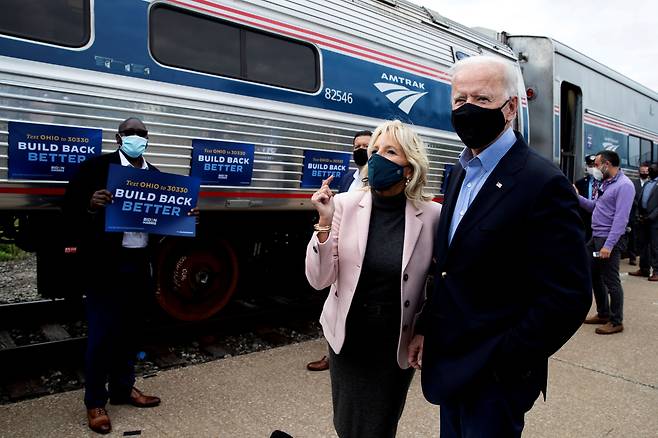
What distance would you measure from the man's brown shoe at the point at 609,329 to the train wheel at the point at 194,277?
3796 millimetres

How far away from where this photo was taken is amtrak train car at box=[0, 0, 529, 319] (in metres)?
3.70

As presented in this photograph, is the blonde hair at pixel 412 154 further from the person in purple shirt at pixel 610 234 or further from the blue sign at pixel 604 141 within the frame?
the blue sign at pixel 604 141

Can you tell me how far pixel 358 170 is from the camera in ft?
13.3

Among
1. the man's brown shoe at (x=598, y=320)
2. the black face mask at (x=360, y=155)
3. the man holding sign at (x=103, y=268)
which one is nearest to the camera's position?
the man holding sign at (x=103, y=268)

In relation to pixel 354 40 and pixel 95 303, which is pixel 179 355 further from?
pixel 354 40

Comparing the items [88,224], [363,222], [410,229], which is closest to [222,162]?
[88,224]

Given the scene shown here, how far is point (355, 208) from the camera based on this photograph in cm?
230

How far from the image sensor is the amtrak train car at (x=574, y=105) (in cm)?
930

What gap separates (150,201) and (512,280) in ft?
8.26

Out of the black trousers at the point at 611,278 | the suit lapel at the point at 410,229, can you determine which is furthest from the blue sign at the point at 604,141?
the suit lapel at the point at 410,229

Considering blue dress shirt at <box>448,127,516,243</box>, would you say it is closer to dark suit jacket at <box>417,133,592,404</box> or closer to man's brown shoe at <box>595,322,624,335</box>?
dark suit jacket at <box>417,133,592,404</box>

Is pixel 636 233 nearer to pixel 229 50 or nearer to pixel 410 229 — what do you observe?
pixel 229 50

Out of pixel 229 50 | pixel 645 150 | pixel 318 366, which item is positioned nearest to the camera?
pixel 318 366

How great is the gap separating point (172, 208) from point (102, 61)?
3.93 ft
